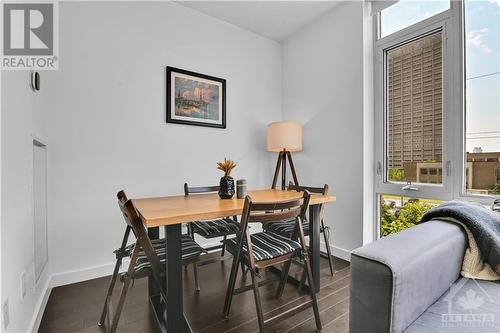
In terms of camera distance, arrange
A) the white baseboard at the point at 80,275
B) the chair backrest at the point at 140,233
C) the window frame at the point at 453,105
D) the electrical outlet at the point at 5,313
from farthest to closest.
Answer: the white baseboard at the point at 80,275
the window frame at the point at 453,105
the chair backrest at the point at 140,233
the electrical outlet at the point at 5,313

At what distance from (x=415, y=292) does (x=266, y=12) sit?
3.08 m

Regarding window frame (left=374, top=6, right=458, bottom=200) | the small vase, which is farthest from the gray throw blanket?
the small vase

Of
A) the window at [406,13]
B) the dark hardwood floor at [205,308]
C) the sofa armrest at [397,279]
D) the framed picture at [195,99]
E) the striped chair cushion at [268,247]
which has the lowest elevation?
the dark hardwood floor at [205,308]

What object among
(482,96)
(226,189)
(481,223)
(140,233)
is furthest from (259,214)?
(482,96)

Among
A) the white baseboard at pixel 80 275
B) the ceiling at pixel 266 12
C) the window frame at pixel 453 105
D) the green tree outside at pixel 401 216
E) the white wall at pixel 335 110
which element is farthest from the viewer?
the ceiling at pixel 266 12

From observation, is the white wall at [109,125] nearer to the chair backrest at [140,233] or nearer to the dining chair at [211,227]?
the dining chair at [211,227]

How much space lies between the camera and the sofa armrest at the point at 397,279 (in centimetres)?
85

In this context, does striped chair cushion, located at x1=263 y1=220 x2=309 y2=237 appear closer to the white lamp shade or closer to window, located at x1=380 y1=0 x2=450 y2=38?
the white lamp shade

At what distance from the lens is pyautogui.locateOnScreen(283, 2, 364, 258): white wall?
256 centimetres

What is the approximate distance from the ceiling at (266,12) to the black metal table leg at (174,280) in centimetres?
260

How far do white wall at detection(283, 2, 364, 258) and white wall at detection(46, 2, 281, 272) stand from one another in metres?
0.89

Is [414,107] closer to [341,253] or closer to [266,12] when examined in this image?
[341,253]

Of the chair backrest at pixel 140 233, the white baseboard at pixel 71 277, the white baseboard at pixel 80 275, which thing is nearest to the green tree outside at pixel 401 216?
the chair backrest at pixel 140 233

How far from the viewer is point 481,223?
3.95 ft
